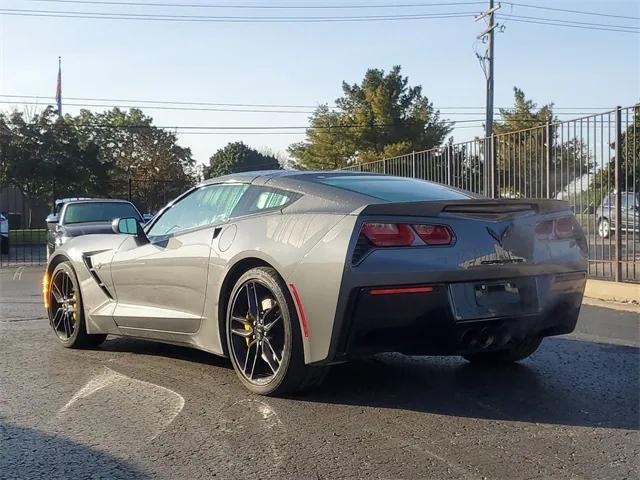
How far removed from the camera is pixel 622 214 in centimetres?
838

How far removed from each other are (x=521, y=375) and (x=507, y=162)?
5.94 m

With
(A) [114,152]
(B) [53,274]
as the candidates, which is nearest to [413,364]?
(B) [53,274]

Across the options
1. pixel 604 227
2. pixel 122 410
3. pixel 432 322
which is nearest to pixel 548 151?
pixel 604 227

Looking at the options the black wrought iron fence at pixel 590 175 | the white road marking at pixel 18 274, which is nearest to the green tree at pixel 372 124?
the white road marking at pixel 18 274

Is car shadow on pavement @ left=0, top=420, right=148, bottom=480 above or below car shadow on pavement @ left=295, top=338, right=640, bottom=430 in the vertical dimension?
below

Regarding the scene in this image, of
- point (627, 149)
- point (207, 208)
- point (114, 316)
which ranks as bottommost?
point (114, 316)

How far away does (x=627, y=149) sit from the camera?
834 cm

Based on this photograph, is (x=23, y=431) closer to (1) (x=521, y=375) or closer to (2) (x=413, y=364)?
(2) (x=413, y=364)

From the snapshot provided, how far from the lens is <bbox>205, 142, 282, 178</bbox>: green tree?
202ft

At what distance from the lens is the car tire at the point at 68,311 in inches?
230

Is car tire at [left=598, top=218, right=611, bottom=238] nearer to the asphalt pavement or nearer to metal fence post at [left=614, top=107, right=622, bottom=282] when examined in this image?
metal fence post at [left=614, top=107, right=622, bottom=282]

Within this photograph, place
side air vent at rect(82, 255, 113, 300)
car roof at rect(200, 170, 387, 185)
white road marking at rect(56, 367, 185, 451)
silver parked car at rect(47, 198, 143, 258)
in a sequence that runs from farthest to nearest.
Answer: silver parked car at rect(47, 198, 143, 258)
side air vent at rect(82, 255, 113, 300)
car roof at rect(200, 170, 387, 185)
white road marking at rect(56, 367, 185, 451)

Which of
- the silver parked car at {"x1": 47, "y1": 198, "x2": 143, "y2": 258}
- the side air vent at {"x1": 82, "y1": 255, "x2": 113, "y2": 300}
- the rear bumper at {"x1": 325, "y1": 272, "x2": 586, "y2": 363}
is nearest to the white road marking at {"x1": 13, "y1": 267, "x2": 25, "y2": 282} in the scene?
the silver parked car at {"x1": 47, "y1": 198, "x2": 143, "y2": 258}

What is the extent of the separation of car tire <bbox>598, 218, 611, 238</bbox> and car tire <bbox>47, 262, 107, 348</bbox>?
20.0 feet
